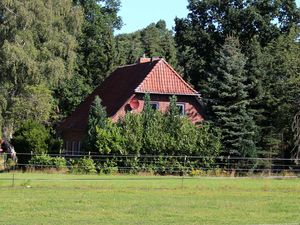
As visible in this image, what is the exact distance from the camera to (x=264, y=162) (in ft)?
143

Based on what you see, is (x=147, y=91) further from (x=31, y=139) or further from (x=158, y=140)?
(x=31, y=139)

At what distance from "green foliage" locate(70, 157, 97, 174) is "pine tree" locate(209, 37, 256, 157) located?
10.0 meters

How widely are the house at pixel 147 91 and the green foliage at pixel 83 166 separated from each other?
7392mm

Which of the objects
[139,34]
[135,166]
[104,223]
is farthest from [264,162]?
[139,34]

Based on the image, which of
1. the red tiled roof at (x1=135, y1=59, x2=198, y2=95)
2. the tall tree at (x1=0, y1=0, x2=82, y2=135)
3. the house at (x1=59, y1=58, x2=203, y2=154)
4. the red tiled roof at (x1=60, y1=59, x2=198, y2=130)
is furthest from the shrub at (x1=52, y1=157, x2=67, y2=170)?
the red tiled roof at (x1=135, y1=59, x2=198, y2=95)

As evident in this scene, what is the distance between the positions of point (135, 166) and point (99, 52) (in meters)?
28.2

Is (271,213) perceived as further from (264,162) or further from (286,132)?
(286,132)

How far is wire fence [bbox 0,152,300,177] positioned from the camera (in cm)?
3962

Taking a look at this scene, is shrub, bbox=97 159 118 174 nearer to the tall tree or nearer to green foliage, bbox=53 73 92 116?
the tall tree

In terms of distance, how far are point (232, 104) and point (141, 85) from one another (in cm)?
793


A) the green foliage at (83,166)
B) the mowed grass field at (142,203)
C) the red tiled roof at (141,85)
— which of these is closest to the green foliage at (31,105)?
the red tiled roof at (141,85)

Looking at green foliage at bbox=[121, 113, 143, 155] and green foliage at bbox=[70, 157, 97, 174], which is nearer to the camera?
green foliage at bbox=[70, 157, 97, 174]

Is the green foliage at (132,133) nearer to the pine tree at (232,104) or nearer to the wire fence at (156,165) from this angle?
the wire fence at (156,165)

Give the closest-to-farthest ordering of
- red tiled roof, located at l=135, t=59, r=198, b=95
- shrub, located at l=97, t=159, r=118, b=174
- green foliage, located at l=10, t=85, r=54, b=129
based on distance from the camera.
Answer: shrub, located at l=97, t=159, r=118, b=174 < red tiled roof, located at l=135, t=59, r=198, b=95 < green foliage, located at l=10, t=85, r=54, b=129
